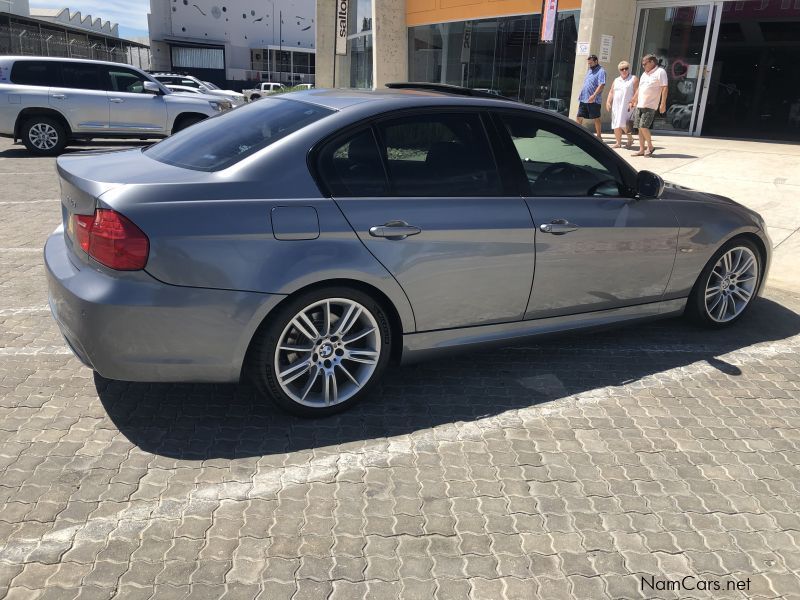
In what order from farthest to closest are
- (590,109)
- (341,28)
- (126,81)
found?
(341,28)
(126,81)
(590,109)

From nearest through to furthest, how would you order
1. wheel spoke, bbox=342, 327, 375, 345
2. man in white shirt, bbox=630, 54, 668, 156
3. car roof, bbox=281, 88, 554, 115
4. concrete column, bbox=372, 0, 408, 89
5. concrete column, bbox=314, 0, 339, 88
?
wheel spoke, bbox=342, 327, 375, 345, car roof, bbox=281, 88, 554, 115, man in white shirt, bbox=630, 54, 668, 156, concrete column, bbox=372, 0, 408, 89, concrete column, bbox=314, 0, 339, 88

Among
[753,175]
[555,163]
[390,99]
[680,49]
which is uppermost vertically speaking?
[680,49]

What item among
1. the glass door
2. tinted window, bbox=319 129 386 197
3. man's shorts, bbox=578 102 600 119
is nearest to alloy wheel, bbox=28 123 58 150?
man's shorts, bbox=578 102 600 119

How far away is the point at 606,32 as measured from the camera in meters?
15.6

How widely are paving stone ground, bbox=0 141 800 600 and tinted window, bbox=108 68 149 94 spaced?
35.1 ft

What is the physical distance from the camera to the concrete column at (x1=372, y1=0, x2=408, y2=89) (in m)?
23.8

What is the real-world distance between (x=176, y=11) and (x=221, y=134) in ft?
260

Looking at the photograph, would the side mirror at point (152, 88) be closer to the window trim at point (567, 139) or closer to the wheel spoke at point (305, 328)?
the window trim at point (567, 139)

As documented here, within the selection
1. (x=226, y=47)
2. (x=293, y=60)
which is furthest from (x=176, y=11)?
(x=293, y=60)

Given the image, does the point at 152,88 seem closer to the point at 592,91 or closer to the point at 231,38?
the point at 592,91

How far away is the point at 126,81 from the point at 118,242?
40.6 feet

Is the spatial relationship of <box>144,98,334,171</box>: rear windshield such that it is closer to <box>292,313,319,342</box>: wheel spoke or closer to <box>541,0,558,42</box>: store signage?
<box>292,313,319,342</box>: wheel spoke

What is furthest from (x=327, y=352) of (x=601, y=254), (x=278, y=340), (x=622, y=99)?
(x=622, y=99)

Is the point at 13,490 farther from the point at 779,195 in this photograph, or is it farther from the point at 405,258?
the point at 779,195
